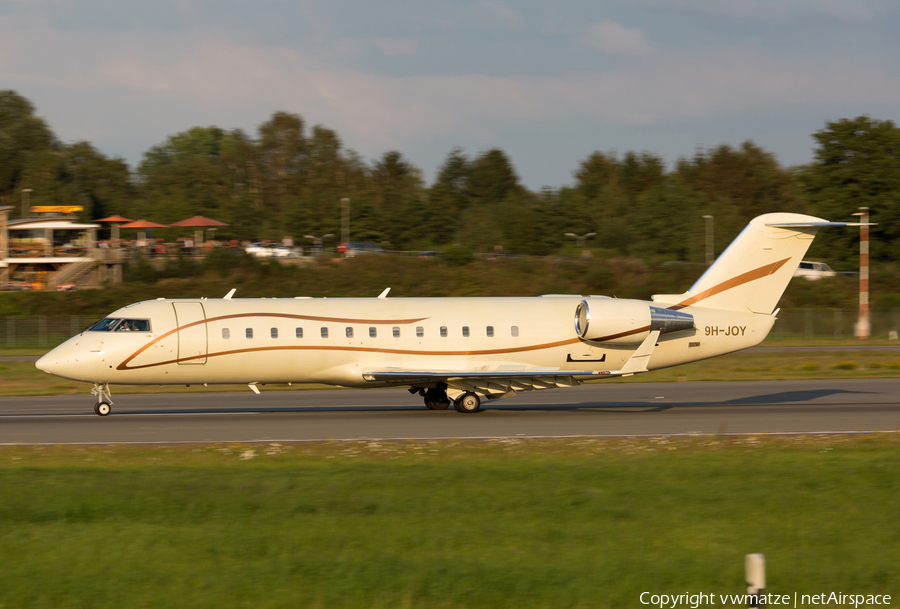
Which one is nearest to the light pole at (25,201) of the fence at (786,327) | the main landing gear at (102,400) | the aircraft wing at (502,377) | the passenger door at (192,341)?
the fence at (786,327)

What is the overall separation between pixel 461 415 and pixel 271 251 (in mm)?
60153

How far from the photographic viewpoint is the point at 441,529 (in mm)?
10164

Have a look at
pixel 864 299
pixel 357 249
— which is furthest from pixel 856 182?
pixel 357 249

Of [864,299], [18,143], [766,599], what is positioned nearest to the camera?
[766,599]

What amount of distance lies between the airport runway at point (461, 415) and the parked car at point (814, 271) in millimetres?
42096

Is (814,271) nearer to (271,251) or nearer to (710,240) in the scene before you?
(710,240)

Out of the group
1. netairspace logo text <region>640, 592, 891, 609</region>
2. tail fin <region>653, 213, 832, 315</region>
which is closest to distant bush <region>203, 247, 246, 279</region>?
tail fin <region>653, 213, 832, 315</region>

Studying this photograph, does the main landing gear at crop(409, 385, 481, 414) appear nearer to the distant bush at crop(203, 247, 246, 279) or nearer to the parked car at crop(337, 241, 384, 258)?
the distant bush at crop(203, 247, 246, 279)

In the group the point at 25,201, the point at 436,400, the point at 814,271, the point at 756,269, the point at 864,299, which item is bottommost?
the point at 436,400

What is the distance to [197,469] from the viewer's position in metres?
14.4

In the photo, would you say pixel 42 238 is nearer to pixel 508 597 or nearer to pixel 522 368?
pixel 522 368

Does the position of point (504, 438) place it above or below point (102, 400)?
below

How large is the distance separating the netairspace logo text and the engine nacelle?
1524 cm

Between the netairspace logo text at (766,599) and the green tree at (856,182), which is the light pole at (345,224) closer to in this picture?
the green tree at (856,182)
